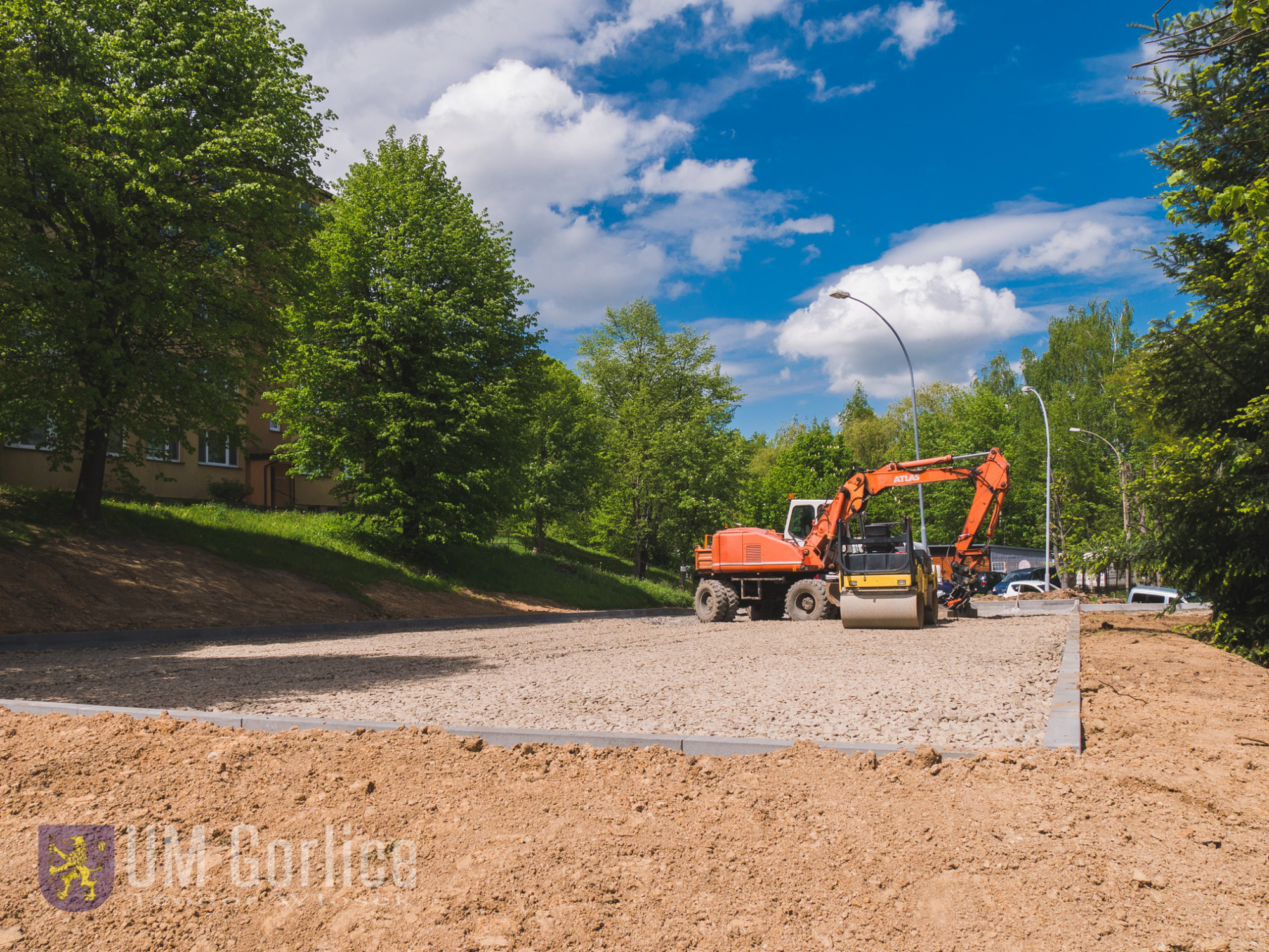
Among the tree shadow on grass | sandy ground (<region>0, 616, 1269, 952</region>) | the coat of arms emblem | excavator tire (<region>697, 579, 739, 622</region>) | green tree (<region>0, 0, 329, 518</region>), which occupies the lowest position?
excavator tire (<region>697, 579, 739, 622</region>)

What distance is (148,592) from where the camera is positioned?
611 inches

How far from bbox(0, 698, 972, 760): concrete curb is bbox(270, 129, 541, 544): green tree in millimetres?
16542

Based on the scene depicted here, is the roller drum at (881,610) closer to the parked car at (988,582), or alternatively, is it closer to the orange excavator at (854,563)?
the orange excavator at (854,563)

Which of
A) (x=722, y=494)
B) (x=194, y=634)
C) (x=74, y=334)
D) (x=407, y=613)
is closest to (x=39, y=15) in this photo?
(x=74, y=334)

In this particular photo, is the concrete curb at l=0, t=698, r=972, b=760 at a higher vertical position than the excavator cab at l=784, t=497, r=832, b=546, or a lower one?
lower

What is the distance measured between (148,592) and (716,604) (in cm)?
1334

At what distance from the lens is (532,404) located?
25.8m

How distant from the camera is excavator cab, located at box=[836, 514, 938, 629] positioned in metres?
16.1

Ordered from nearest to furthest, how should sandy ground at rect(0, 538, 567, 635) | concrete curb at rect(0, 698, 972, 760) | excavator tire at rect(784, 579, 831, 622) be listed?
concrete curb at rect(0, 698, 972, 760), sandy ground at rect(0, 538, 567, 635), excavator tire at rect(784, 579, 831, 622)

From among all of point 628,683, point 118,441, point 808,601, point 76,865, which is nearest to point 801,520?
point 808,601

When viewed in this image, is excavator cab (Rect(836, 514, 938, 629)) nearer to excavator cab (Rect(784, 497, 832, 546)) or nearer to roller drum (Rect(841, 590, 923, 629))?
roller drum (Rect(841, 590, 923, 629))

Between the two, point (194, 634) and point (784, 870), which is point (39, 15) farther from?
point (784, 870)

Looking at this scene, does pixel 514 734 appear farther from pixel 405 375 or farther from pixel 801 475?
pixel 801 475

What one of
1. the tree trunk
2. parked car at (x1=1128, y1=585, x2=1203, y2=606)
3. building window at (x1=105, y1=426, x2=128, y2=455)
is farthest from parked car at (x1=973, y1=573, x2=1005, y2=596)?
the tree trunk
